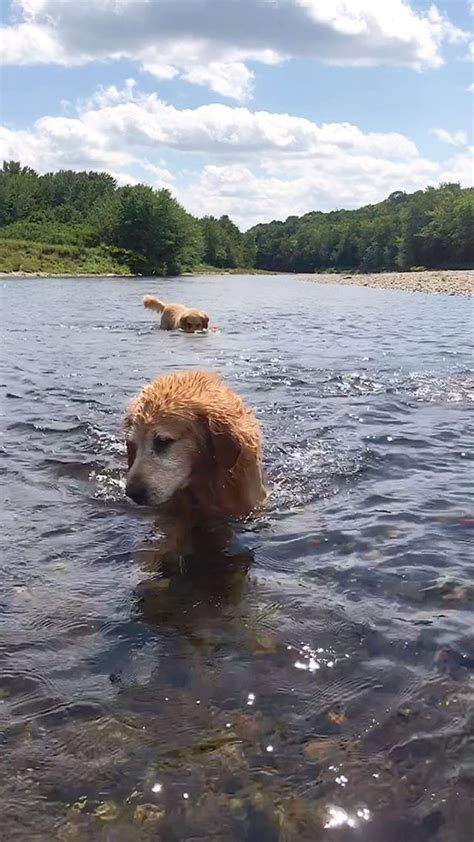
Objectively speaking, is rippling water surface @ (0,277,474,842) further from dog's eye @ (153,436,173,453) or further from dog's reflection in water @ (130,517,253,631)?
dog's eye @ (153,436,173,453)

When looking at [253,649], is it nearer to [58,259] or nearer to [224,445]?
[224,445]

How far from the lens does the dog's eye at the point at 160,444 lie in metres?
5.82

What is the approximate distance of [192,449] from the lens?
596cm

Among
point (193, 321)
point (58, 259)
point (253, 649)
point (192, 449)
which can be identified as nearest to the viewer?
Answer: point (253, 649)

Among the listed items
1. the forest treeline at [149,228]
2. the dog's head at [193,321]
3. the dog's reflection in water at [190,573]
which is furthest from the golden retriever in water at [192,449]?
the forest treeline at [149,228]

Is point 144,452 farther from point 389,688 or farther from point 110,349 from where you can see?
point 110,349

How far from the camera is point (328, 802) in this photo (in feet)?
9.95

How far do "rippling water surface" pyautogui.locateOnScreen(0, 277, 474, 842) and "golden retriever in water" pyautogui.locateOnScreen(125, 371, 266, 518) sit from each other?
340 millimetres

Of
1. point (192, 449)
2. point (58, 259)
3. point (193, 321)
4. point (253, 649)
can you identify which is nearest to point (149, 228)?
point (58, 259)

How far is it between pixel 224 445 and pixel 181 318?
51.0 ft

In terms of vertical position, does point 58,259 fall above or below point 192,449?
above

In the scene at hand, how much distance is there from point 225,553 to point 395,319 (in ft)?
70.3

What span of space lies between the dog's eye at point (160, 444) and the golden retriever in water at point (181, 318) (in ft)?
49.3

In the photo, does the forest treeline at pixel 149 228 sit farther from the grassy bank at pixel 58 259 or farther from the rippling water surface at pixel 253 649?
the rippling water surface at pixel 253 649
